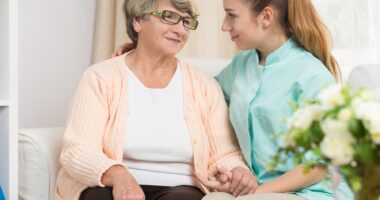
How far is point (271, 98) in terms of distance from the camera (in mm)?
1742

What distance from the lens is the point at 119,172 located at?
64.1 inches

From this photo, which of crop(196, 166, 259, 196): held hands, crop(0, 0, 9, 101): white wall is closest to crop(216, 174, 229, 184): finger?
crop(196, 166, 259, 196): held hands

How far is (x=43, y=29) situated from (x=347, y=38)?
1313mm

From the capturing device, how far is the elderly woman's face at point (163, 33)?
73.6 inches

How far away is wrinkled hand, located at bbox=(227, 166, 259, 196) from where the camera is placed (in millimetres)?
1684

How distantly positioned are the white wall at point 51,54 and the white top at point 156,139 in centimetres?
88

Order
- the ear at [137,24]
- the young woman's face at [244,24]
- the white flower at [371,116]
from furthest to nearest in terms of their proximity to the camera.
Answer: the ear at [137,24]
the young woman's face at [244,24]
the white flower at [371,116]

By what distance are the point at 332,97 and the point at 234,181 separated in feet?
2.94

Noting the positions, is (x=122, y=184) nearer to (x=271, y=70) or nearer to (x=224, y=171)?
(x=224, y=171)

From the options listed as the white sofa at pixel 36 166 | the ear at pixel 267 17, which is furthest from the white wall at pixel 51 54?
the ear at pixel 267 17

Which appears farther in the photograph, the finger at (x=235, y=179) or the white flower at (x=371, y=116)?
the finger at (x=235, y=179)

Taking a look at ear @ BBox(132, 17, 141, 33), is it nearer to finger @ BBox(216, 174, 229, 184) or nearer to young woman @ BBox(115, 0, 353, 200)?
young woman @ BBox(115, 0, 353, 200)

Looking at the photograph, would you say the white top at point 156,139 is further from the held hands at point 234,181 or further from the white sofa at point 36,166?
the white sofa at point 36,166

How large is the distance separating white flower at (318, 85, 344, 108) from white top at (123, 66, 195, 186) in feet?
3.17
